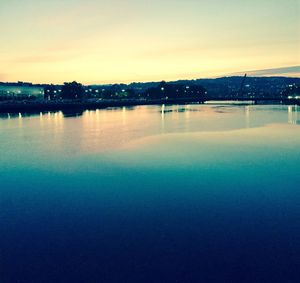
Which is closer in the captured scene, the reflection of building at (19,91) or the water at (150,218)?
the water at (150,218)

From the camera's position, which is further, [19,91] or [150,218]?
[19,91]

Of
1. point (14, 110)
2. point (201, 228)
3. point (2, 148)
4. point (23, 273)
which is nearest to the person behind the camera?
point (23, 273)

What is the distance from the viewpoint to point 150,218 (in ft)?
36.2

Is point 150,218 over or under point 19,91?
under

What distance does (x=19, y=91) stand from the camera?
111688mm

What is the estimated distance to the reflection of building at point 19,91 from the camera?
346 ft

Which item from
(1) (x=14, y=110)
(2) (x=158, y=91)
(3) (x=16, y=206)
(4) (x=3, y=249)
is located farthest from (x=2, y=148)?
(2) (x=158, y=91)

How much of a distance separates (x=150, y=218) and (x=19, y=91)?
113 m

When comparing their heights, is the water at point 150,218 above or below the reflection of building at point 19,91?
below

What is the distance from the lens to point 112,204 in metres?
12.6

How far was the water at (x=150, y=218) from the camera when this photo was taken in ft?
25.6

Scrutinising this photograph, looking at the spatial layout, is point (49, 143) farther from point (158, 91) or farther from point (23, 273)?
point (158, 91)

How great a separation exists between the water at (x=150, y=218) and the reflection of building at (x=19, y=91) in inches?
3659

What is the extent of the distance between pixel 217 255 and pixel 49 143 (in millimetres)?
25424
